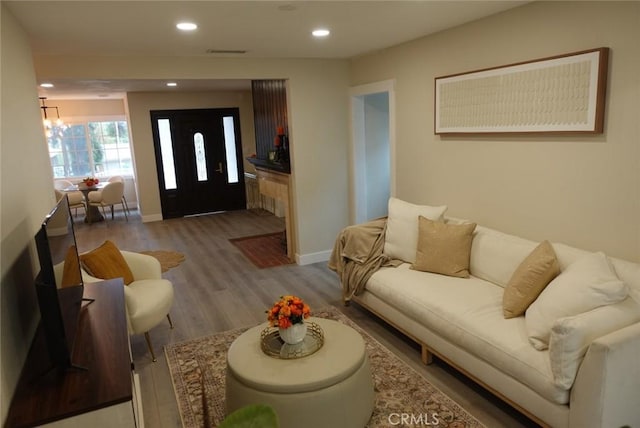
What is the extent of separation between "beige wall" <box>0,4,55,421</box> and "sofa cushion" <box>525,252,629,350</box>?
2.37 m

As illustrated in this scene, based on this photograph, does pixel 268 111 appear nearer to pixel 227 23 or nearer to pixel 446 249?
pixel 227 23

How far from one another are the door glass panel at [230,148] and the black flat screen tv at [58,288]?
249 inches

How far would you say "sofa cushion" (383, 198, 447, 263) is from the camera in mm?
3559

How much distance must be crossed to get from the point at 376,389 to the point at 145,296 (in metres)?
1.77

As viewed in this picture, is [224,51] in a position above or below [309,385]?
above

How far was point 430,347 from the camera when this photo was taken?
290cm

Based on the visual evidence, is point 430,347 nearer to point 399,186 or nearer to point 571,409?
point 571,409

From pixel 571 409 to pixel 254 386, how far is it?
58.1 inches

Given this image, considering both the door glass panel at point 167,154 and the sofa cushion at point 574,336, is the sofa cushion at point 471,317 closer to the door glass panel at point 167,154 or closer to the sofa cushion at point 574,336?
the sofa cushion at point 574,336

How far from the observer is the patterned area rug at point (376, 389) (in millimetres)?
2453

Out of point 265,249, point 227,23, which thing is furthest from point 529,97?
point 265,249

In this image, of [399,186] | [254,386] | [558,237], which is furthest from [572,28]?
[254,386]

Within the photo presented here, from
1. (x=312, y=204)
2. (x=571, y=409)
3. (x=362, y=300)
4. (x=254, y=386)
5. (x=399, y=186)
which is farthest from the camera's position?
(x=312, y=204)

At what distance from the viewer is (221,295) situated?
4.37m
